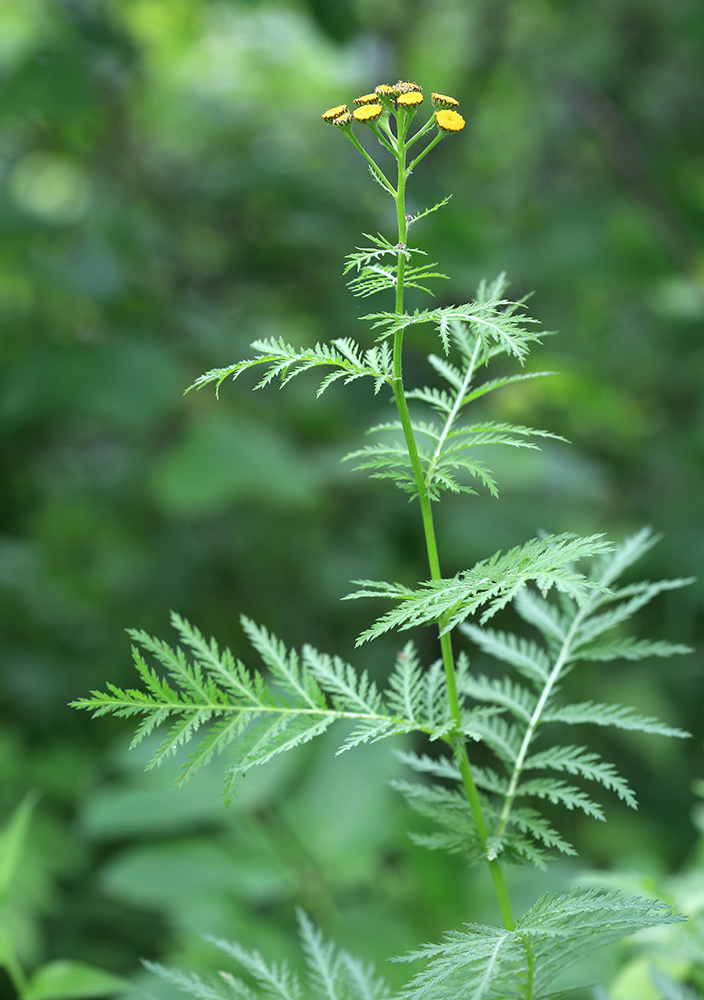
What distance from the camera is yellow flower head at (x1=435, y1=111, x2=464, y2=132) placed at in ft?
1.11

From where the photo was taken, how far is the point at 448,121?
1.12ft

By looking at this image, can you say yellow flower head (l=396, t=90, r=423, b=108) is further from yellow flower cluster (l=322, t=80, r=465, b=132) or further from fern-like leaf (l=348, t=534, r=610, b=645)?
fern-like leaf (l=348, t=534, r=610, b=645)

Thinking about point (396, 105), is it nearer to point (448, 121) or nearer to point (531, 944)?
point (448, 121)

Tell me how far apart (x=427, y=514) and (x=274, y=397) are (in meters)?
1.88

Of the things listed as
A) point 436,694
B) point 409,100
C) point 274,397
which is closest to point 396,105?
point 409,100

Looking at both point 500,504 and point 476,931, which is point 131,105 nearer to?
point 500,504

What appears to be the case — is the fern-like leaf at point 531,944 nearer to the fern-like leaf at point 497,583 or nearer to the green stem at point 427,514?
the green stem at point 427,514

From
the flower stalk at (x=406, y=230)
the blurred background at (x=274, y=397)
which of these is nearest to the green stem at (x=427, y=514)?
the flower stalk at (x=406, y=230)

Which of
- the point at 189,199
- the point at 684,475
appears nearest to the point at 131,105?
the point at 189,199

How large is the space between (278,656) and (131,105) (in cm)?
218

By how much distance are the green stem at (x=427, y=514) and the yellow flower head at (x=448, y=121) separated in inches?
0.5

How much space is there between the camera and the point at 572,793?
386 millimetres

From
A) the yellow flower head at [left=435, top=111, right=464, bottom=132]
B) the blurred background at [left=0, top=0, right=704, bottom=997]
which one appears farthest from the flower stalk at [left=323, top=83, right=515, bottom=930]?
the blurred background at [left=0, top=0, right=704, bottom=997]

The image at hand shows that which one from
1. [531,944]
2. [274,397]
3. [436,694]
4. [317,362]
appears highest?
[274,397]
